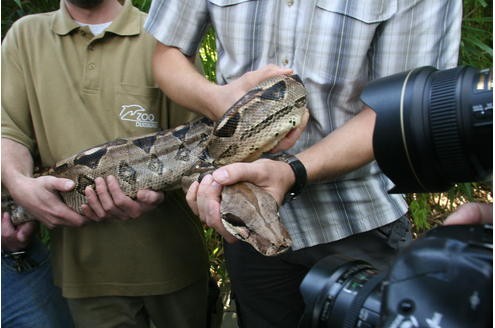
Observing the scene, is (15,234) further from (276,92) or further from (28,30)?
(276,92)

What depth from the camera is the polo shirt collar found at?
270cm

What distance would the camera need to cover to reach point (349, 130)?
209 cm

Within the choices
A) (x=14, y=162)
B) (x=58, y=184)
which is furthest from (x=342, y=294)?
(x=14, y=162)

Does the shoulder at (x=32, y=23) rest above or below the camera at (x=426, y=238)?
above

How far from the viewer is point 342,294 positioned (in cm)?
128

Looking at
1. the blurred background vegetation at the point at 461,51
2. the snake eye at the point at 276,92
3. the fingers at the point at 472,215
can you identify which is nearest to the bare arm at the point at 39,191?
the snake eye at the point at 276,92

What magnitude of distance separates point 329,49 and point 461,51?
2.25 meters

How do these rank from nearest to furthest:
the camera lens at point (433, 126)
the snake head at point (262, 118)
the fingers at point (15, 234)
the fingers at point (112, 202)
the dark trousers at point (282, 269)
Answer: the camera lens at point (433, 126), the snake head at point (262, 118), the dark trousers at point (282, 269), the fingers at point (112, 202), the fingers at point (15, 234)

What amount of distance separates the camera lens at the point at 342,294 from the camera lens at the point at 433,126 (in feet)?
0.84

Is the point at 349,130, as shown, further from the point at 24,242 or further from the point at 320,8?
the point at 24,242

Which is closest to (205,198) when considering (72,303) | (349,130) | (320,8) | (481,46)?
(349,130)

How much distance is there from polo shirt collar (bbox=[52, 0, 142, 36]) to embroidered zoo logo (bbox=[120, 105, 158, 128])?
0.41 m

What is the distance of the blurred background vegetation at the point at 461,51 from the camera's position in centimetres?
391

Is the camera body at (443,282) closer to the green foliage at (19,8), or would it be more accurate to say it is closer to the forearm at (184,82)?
the forearm at (184,82)
